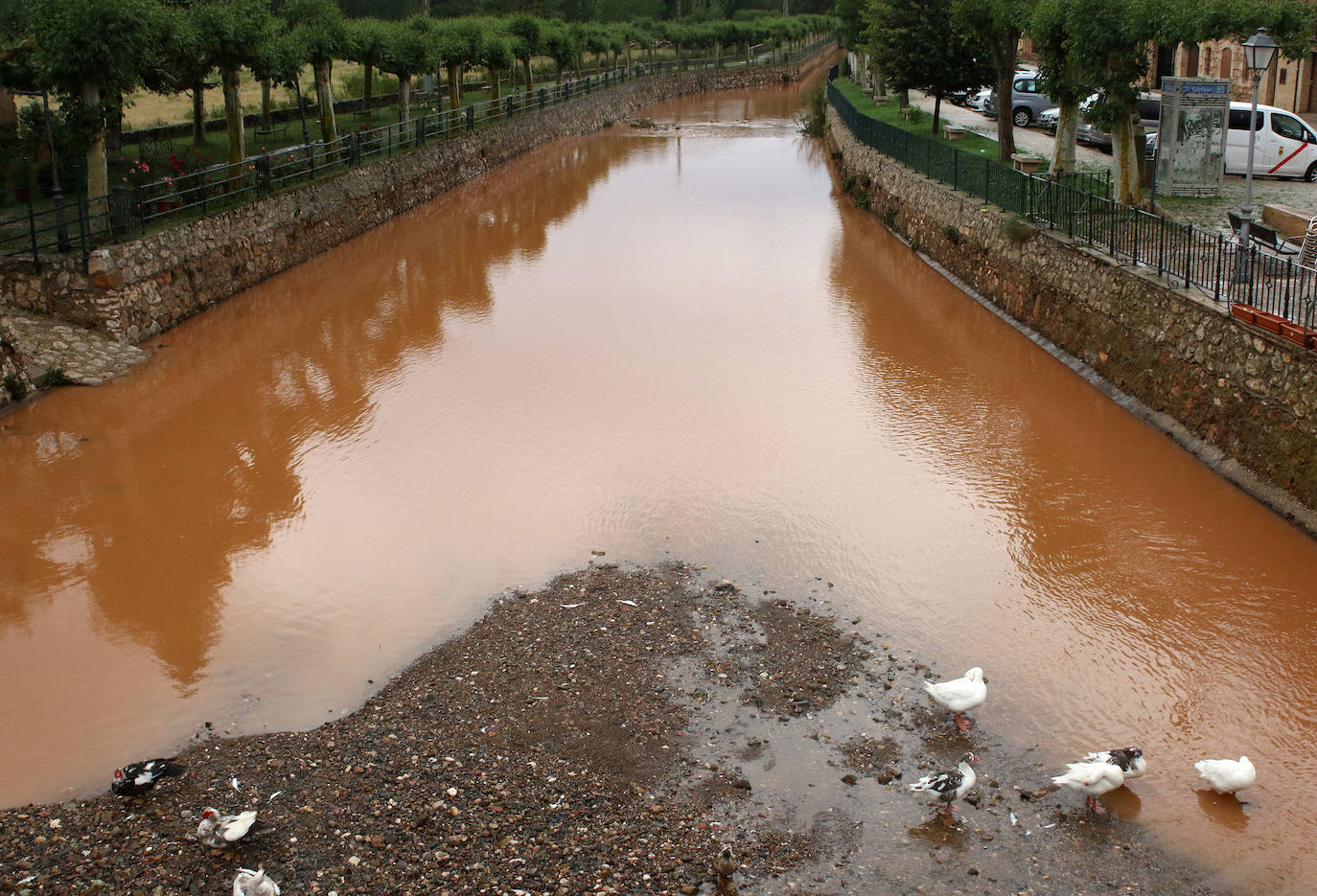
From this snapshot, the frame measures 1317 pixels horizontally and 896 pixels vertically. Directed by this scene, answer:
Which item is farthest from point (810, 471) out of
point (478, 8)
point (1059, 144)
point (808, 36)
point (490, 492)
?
point (808, 36)

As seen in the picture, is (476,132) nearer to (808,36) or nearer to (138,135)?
(138,135)

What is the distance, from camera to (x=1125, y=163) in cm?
1898

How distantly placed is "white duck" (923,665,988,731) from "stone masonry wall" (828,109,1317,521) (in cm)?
516

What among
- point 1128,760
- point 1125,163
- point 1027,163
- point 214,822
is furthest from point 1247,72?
point 214,822

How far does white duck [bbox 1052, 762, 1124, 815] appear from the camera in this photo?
7.56 meters

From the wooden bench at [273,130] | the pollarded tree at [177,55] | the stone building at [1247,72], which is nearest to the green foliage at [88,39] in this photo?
the pollarded tree at [177,55]

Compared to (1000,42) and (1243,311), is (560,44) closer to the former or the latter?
(1000,42)

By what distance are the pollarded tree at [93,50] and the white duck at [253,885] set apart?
15682mm

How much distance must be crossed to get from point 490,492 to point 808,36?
3458 inches

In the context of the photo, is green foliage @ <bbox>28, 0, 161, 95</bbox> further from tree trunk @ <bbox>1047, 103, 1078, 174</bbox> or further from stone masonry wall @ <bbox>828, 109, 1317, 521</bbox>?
tree trunk @ <bbox>1047, 103, 1078, 174</bbox>

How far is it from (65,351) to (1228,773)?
15599mm

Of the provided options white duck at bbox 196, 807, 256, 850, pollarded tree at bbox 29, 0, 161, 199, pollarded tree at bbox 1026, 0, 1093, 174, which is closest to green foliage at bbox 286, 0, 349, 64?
pollarded tree at bbox 29, 0, 161, 199

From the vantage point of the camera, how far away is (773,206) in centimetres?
3038

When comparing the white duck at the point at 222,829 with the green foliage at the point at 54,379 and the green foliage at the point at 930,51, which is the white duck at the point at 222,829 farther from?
the green foliage at the point at 930,51
